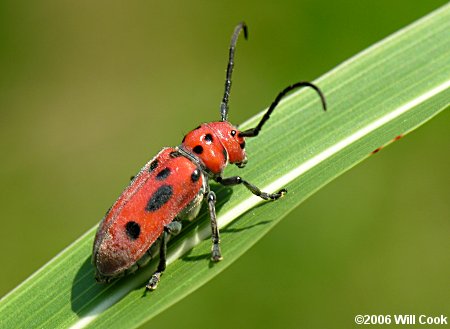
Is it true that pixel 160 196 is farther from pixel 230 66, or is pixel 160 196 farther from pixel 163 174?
pixel 230 66

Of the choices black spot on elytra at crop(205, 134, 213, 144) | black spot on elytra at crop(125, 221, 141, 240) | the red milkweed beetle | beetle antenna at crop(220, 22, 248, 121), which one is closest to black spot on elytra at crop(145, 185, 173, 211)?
the red milkweed beetle

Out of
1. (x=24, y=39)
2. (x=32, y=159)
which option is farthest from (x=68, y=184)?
(x=24, y=39)

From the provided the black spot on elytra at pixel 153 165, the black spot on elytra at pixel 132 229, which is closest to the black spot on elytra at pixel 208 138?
the black spot on elytra at pixel 153 165

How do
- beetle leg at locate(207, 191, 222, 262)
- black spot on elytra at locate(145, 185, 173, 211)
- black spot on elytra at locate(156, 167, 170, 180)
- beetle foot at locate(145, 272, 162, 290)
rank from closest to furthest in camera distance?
beetle leg at locate(207, 191, 222, 262)
beetle foot at locate(145, 272, 162, 290)
black spot on elytra at locate(145, 185, 173, 211)
black spot on elytra at locate(156, 167, 170, 180)

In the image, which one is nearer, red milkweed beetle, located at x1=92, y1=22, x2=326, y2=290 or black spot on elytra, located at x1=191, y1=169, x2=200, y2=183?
red milkweed beetle, located at x1=92, y1=22, x2=326, y2=290

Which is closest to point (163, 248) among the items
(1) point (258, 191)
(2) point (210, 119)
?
(1) point (258, 191)

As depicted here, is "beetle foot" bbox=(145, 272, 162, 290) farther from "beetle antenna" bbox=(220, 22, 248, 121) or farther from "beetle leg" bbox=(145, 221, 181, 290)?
"beetle antenna" bbox=(220, 22, 248, 121)

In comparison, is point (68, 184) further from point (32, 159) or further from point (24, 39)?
point (24, 39)
